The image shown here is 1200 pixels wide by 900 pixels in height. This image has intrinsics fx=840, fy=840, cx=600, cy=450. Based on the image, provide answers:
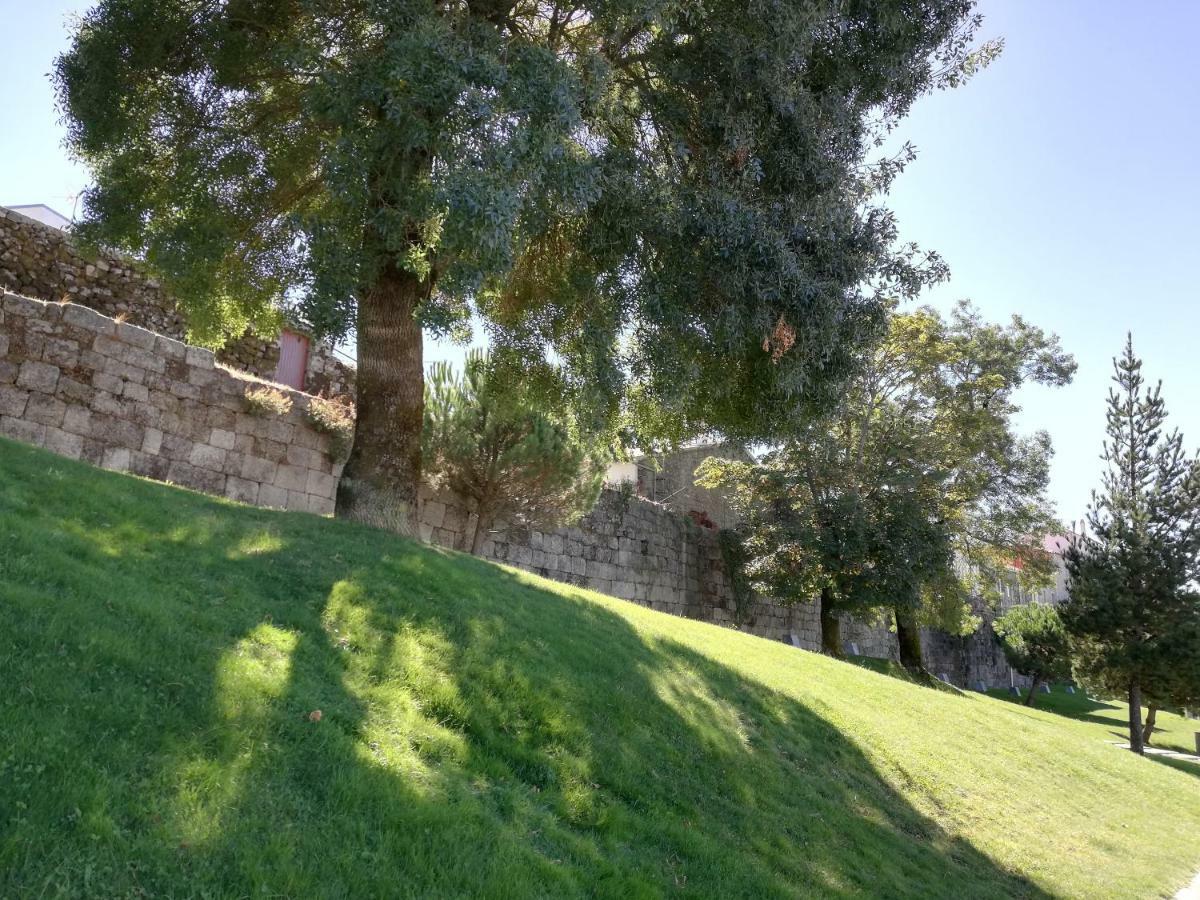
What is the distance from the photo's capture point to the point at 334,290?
7270mm

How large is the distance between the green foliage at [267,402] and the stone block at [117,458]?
1.70 metres

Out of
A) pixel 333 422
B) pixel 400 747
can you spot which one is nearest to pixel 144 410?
pixel 333 422

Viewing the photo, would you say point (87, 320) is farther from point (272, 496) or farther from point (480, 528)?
point (480, 528)

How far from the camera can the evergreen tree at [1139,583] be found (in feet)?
69.4

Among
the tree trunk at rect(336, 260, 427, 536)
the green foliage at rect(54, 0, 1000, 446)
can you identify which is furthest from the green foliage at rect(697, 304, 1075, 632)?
the tree trunk at rect(336, 260, 427, 536)

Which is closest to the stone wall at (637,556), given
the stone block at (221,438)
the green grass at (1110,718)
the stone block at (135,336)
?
the stone block at (221,438)

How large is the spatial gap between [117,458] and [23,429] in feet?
3.29

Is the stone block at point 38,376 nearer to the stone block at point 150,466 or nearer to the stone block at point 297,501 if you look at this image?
the stone block at point 150,466

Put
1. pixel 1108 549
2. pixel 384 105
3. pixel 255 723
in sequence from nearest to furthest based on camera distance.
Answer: pixel 255 723 → pixel 384 105 → pixel 1108 549

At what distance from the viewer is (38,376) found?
9.57 m

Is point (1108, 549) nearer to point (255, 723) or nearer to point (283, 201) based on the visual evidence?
point (283, 201)

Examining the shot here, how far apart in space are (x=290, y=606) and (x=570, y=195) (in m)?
4.07

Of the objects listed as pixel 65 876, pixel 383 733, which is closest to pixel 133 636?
pixel 383 733

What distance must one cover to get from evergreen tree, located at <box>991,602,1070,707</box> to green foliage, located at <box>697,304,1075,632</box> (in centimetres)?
1045
